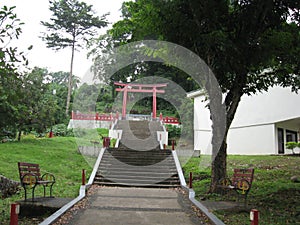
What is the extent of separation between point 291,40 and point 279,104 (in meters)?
9.84

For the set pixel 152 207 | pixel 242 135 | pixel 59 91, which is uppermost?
pixel 59 91

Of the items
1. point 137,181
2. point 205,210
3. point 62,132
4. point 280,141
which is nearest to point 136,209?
point 205,210

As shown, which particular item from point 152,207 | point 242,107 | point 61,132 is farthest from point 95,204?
point 61,132

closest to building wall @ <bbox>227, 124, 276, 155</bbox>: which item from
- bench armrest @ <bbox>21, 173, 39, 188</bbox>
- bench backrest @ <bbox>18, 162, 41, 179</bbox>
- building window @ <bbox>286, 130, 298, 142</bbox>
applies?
building window @ <bbox>286, 130, 298, 142</bbox>

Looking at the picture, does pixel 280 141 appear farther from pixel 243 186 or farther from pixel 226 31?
pixel 243 186

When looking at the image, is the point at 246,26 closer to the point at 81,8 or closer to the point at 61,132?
the point at 61,132

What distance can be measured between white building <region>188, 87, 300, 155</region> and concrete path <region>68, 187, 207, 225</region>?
9337mm

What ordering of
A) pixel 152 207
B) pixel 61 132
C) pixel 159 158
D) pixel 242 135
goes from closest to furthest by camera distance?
pixel 152 207 < pixel 159 158 < pixel 242 135 < pixel 61 132

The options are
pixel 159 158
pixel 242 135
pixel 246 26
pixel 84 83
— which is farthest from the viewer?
pixel 84 83

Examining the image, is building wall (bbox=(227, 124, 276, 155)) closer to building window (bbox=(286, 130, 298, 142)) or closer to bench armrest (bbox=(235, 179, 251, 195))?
building window (bbox=(286, 130, 298, 142))

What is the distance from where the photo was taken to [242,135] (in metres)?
20.2

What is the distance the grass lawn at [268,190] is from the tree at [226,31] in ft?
4.74

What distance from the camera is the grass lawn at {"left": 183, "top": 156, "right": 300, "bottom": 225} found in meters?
6.69

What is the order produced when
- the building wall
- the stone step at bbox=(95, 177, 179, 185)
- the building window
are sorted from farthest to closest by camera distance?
the building window → the building wall → the stone step at bbox=(95, 177, 179, 185)
